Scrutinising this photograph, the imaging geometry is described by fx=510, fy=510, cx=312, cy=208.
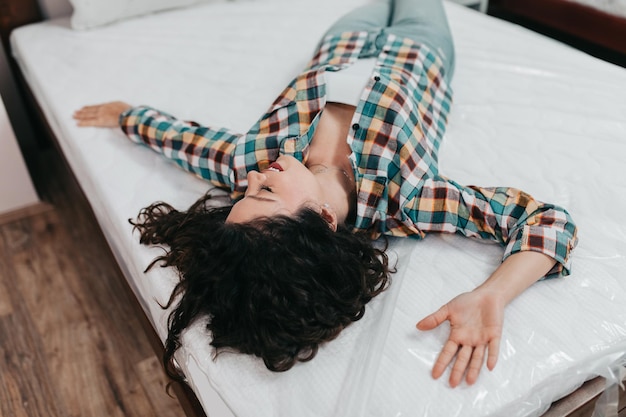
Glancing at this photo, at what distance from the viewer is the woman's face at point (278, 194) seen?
879 mm

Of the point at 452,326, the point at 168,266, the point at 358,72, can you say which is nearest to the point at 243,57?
the point at 358,72

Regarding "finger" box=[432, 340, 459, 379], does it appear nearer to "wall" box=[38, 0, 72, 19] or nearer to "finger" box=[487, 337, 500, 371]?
"finger" box=[487, 337, 500, 371]

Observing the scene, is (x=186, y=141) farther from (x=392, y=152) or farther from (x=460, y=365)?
(x=460, y=365)

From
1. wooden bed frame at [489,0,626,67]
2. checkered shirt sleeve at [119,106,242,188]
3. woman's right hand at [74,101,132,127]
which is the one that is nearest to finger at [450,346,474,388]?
checkered shirt sleeve at [119,106,242,188]

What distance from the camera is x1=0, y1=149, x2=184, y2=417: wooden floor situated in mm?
1220

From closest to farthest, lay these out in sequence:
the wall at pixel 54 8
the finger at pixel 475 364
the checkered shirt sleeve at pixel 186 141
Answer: the finger at pixel 475 364 → the checkered shirt sleeve at pixel 186 141 → the wall at pixel 54 8

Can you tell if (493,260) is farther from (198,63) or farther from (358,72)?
(198,63)

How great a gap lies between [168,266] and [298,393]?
0.37 meters

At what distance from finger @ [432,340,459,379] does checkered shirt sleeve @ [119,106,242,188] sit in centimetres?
59

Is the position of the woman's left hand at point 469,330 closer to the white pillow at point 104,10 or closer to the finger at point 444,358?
the finger at point 444,358

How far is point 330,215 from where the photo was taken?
938 mm

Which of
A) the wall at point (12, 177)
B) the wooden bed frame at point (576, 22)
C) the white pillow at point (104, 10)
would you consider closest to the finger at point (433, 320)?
the wall at point (12, 177)

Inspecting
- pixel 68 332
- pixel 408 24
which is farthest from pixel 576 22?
pixel 68 332

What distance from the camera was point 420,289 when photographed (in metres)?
0.89
